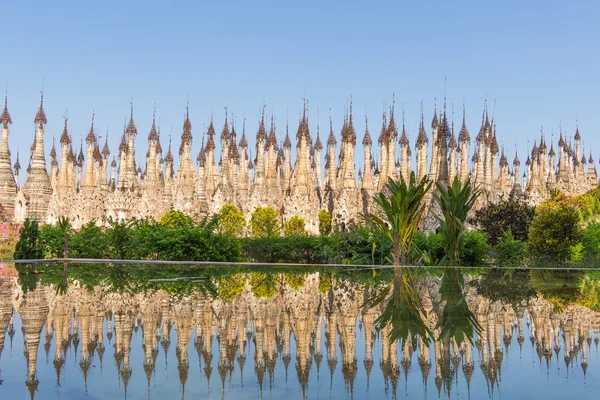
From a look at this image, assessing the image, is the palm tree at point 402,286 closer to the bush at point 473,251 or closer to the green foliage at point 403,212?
the green foliage at point 403,212

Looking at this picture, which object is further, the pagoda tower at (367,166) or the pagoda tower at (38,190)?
the pagoda tower at (367,166)

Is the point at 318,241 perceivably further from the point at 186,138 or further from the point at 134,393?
the point at 186,138

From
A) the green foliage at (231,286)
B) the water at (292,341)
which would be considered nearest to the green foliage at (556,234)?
the water at (292,341)

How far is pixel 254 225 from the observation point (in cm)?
3134

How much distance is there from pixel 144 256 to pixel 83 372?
1187 cm

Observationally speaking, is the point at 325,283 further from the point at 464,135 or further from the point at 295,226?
the point at 464,135

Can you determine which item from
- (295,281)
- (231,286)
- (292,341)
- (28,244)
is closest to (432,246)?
(295,281)

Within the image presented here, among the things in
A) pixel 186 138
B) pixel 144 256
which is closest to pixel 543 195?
pixel 186 138

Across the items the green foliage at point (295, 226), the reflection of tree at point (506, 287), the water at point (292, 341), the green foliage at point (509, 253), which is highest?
the green foliage at point (295, 226)

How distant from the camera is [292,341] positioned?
5.94 m

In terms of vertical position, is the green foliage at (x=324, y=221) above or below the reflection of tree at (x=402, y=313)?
above

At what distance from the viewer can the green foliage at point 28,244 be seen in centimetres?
1659

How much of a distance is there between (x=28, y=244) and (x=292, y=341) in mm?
12969

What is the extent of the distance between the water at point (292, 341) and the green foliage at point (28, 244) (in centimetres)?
697
